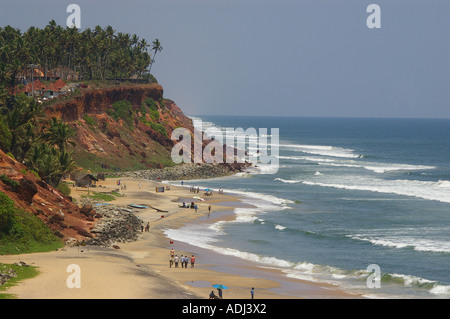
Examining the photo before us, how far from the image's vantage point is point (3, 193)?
141 ft

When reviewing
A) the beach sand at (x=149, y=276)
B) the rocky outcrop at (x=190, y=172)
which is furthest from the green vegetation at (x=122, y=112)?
the beach sand at (x=149, y=276)

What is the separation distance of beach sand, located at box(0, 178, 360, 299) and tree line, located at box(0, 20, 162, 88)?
5305 centimetres

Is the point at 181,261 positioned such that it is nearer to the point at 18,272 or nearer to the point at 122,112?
the point at 18,272

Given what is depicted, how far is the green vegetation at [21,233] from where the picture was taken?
40781mm

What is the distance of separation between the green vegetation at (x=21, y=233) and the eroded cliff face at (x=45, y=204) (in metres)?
1.40

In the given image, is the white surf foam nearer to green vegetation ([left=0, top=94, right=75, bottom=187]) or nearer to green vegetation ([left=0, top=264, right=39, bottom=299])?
green vegetation ([left=0, top=94, right=75, bottom=187])

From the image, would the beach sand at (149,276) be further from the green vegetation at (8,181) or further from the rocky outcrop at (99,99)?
the rocky outcrop at (99,99)

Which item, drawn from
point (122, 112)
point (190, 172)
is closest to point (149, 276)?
point (190, 172)

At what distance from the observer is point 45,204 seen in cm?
4975

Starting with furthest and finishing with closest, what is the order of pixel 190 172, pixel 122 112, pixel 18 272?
pixel 122 112
pixel 190 172
pixel 18 272

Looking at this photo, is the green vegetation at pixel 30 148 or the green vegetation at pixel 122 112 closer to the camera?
the green vegetation at pixel 30 148

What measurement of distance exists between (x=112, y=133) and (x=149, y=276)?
67471 millimetres

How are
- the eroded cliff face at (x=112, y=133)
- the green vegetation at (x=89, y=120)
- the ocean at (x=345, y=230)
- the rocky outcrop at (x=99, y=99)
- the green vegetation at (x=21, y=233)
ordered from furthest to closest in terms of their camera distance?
the green vegetation at (x=89, y=120), the rocky outcrop at (x=99, y=99), the eroded cliff face at (x=112, y=133), the ocean at (x=345, y=230), the green vegetation at (x=21, y=233)

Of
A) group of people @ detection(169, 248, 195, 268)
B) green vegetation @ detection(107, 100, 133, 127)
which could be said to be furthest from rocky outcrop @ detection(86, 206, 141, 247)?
green vegetation @ detection(107, 100, 133, 127)
